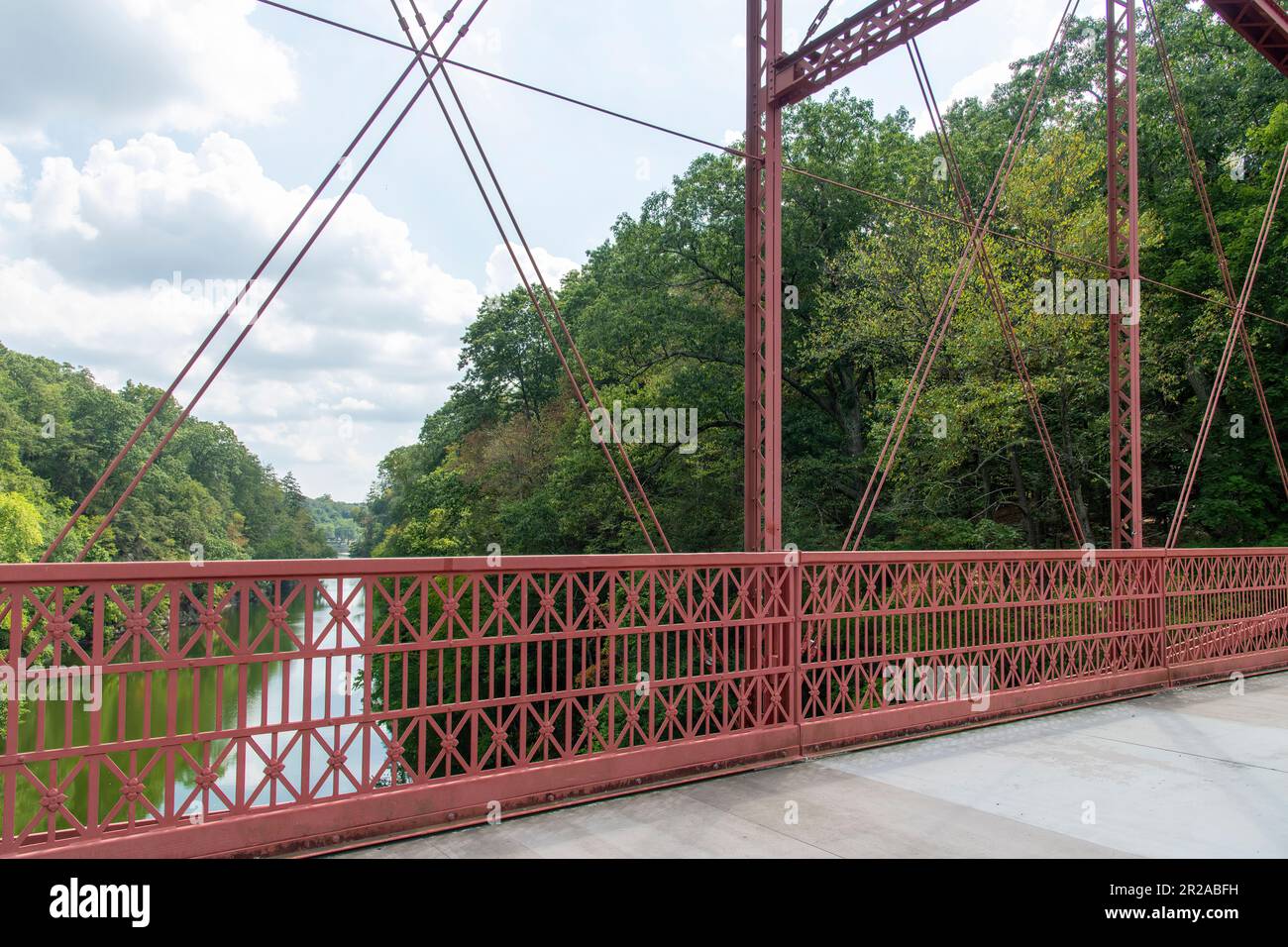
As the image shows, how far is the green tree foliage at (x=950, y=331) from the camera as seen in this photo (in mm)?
15617

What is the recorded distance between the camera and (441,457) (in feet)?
133

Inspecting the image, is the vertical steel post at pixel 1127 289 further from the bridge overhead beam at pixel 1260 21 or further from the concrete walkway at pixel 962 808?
the concrete walkway at pixel 962 808

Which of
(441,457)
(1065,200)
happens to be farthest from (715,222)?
(441,457)

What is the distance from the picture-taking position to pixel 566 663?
→ 5301mm

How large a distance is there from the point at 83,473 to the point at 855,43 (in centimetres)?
4174

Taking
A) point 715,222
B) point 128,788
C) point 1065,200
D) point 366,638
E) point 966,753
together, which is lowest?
point 966,753

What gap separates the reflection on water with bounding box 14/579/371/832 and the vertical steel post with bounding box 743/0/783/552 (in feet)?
8.57

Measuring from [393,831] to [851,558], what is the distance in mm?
3138

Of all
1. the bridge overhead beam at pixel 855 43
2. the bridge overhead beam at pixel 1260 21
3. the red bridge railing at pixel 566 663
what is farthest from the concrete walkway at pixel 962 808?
the bridge overhead beam at pixel 1260 21

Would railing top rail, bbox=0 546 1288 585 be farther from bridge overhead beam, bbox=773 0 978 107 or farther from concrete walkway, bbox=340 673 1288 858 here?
bridge overhead beam, bbox=773 0 978 107

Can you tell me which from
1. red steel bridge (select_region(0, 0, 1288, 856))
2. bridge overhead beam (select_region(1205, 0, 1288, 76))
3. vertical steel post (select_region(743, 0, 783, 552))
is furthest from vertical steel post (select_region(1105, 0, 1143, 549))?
vertical steel post (select_region(743, 0, 783, 552))

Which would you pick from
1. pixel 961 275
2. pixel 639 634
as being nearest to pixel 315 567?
pixel 639 634
